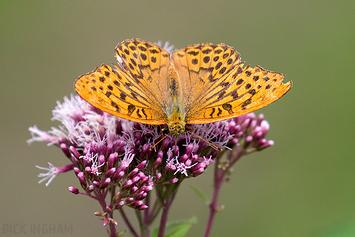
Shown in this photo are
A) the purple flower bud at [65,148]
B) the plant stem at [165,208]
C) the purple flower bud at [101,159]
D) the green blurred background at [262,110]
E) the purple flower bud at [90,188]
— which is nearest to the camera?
the purple flower bud at [90,188]

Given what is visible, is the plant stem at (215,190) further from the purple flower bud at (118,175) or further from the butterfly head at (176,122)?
the purple flower bud at (118,175)

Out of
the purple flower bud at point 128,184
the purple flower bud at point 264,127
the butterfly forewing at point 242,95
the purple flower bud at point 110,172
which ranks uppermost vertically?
the butterfly forewing at point 242,95

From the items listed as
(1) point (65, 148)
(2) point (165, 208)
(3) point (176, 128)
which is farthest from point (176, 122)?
(1) point (65, 148)

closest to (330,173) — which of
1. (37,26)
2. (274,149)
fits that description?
(274,149)

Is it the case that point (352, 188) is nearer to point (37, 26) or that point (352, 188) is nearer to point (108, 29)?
point (108, 29)

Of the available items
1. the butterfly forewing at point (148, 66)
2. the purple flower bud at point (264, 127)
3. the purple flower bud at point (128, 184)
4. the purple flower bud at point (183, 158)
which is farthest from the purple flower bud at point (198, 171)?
the purple flower bud at point (264, 127)

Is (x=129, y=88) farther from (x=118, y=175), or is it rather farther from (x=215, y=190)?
(x=215, y=190)

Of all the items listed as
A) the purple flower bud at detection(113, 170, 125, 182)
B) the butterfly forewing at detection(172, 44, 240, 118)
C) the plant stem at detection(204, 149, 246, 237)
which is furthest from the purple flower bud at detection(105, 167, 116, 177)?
the plant stem at detection(204, 149, 246, 237)

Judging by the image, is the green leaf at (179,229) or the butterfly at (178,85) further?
the green leaf at (179,229)
